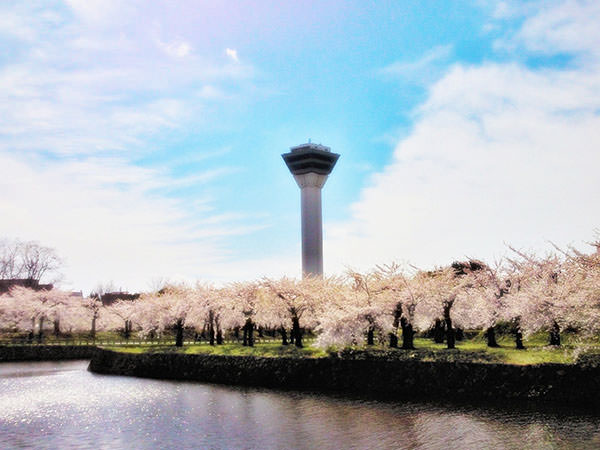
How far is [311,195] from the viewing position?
132 meters

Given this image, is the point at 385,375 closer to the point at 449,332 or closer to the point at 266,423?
the point at 449,332

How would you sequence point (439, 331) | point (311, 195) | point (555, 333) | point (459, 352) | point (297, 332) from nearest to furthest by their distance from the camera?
point (459, 352), point (555, 333), point (297, 332), point (439, 331), point (311, 195)

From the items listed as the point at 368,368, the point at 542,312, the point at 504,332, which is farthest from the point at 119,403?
the point at 504,332

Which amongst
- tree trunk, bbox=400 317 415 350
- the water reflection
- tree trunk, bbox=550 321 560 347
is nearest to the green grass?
the water reflection

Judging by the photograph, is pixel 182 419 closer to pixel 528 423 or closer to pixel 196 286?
pixel 528 423

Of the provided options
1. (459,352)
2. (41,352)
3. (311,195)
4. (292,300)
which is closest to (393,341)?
(459,352)

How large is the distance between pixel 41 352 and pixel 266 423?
179 feet

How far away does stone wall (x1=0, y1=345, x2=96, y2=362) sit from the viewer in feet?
227

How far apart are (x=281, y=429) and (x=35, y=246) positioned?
101772 millimetres

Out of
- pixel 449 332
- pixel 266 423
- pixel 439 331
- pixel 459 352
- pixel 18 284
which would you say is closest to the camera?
pixel 266 423

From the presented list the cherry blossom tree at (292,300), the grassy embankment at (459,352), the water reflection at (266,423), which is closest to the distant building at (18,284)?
the grassy embankment at (459,352)

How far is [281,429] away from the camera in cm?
2678

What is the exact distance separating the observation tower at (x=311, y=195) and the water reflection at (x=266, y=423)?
92804 mm

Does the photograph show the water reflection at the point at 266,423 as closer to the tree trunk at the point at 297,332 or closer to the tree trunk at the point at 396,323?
the tree trunk at the point at 297,332
